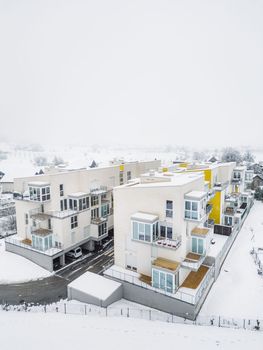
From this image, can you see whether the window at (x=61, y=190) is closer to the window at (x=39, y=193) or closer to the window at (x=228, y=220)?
the window at (x=39, y=193)

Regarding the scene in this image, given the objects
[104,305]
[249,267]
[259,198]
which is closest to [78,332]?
[104,305]

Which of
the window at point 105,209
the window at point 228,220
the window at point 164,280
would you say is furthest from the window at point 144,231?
the window at point 228,220

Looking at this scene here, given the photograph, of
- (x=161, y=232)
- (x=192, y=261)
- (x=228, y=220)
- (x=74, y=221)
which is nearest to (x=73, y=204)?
(x=74, y=221)

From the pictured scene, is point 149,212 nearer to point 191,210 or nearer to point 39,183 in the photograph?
point 191,210

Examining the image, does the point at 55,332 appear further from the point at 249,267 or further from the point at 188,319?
the point at 249,267

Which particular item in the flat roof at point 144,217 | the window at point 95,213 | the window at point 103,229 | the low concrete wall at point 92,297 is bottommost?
the low concrete wall at point 92,297

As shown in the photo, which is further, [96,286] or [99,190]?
[99,190]

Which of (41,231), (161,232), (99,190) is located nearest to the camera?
(161,232)
